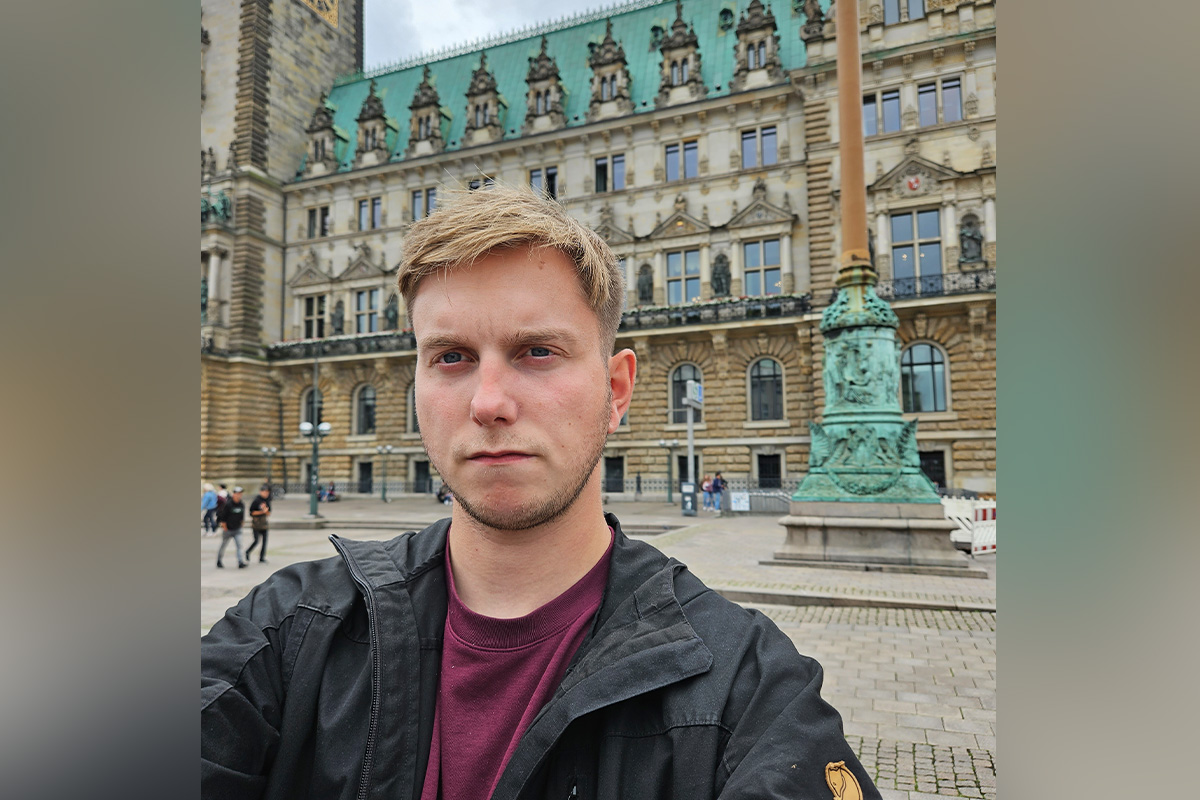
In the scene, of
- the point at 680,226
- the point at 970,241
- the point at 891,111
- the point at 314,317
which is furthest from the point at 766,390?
the point at 314,317

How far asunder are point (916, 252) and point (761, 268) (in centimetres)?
549

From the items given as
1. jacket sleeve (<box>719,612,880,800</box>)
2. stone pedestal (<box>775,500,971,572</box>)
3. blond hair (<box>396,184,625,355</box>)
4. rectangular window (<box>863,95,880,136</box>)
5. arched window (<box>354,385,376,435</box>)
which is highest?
rectangular window (<box>863,95,880,136</box>)

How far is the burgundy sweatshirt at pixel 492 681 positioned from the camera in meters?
1.32

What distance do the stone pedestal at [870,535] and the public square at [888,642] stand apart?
0.41 m

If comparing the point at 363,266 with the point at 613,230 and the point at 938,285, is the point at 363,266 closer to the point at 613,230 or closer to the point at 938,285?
the point at 613,230

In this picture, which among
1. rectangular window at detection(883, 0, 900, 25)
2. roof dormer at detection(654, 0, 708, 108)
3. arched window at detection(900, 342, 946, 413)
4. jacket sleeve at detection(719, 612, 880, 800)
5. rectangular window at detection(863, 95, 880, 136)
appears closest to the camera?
jacket sleeve at detection(719, 612, 880, 800)

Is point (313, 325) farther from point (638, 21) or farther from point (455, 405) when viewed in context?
point (455, 405)

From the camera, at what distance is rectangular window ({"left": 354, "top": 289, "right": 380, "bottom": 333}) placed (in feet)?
107

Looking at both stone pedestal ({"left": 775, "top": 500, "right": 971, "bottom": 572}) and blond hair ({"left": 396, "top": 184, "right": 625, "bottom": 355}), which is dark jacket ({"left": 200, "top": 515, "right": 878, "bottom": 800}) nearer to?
blond hair ({"left": 396, "top": 184, "right": 625, "bottom": 355})

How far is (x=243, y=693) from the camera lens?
4.36 ft

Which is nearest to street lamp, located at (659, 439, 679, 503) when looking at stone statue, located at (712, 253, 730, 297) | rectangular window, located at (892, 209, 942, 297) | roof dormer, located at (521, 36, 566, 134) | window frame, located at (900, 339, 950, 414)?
stone statue, located at (712, 253, 730, 297)

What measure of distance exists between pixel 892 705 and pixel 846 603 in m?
3.16

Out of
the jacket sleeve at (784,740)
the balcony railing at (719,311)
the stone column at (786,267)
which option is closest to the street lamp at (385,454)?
the balcony railing at (719,311)
